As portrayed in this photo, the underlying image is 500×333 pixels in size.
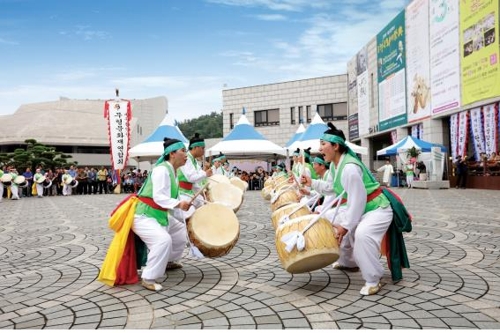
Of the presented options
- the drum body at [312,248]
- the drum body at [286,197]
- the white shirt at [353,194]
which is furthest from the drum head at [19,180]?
the white shirt at [353,194]

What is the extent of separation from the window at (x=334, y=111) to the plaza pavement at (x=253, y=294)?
29349mm

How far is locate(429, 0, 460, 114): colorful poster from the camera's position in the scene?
61.5 ft

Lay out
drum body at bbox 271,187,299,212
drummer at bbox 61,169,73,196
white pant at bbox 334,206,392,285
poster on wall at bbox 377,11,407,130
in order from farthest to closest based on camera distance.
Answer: poster on wall at bbox 377,11,407,130 → drummer at bbox 61,169,73,196 → drum body at bbox 271,187,299,212 → white pant at bbox 334,206,392,285

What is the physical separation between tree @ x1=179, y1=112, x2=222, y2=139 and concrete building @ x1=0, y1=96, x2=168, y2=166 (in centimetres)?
1712

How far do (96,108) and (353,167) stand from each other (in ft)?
188

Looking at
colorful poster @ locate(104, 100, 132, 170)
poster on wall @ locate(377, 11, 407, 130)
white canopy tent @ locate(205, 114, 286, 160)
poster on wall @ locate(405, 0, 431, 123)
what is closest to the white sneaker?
white canopy tent @ locate(205, 114, 286, 160)

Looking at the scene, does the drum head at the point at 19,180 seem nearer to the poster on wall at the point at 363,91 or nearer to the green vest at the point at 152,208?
the green vest at the point at 152,208

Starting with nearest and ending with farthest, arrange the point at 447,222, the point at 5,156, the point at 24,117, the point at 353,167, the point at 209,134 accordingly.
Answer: the point at 353,167, the point at 447,222, the point at 5,156, the point at 24,117, the point at 209,134

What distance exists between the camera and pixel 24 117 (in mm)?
51406

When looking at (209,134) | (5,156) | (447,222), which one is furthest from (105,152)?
(447,222)

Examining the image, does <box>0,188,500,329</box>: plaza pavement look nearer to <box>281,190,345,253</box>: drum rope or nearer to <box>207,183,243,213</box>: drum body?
<box>281,190,345,253</box>: drum rope

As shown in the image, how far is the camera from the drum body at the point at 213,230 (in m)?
4.44

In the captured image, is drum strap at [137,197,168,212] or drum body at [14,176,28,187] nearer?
drum strap at [137,197,168,212]

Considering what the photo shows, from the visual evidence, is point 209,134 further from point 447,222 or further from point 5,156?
point 447,222
